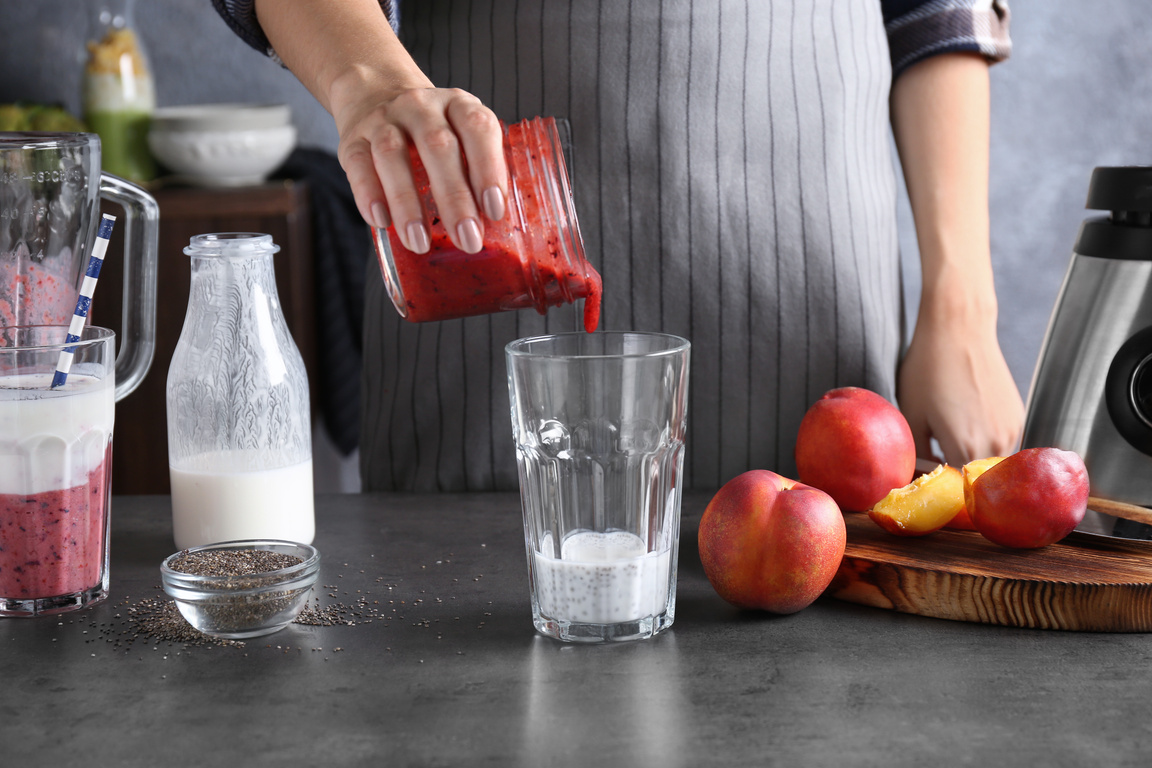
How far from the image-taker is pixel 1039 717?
1.90 ft

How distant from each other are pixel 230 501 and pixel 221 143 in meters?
1.35

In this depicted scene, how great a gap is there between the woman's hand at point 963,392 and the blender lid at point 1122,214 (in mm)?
352

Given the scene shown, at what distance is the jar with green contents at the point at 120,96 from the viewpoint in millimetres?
2061

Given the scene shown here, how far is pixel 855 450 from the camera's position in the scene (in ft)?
2.76

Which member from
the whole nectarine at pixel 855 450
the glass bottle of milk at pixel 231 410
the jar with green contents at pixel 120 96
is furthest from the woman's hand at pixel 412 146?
the jar with green contents at pixel 120 96

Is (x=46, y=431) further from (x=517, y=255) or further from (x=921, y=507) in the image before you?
(x=921, y=507)

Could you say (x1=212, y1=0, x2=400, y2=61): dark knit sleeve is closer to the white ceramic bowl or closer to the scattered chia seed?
the scattered chia seed

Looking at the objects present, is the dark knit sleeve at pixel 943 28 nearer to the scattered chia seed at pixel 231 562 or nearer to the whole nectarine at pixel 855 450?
the whole nectarine at pixel 855 450

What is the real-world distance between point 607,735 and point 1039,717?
0.23 meters

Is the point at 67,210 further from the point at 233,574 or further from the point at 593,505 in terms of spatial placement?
the point at 593,505

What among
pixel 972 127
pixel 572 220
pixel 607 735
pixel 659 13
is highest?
pixel 659 13

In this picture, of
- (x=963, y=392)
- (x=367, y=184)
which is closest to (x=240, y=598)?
(x=367, y=184)

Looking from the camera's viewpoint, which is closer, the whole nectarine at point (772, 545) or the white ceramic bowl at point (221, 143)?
the whole nectarine at point (772, 545)

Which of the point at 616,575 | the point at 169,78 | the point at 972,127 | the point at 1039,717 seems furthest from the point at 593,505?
the point at 169,78
